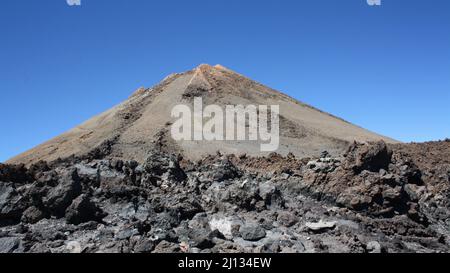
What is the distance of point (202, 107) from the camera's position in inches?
1679

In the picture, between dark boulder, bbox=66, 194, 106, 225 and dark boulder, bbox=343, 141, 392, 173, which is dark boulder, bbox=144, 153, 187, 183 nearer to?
dark boulder, bbox=66, 194, 106, 225

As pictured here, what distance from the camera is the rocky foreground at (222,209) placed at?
15.7 m

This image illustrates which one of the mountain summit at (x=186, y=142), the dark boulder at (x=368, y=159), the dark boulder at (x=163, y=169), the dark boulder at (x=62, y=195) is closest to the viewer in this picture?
the dark boulder at (x=62, y=195)

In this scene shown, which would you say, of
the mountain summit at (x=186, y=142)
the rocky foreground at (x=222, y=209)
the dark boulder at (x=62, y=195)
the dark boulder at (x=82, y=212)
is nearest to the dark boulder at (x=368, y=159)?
the rocky foreground at (x=222, y=209)

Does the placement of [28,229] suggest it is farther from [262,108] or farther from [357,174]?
[262,108]

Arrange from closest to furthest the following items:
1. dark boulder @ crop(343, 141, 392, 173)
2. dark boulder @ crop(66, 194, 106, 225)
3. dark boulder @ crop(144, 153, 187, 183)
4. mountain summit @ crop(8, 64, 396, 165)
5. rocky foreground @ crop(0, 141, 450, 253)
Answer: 1. rocky foreground @ crop(0, 141, 450, 253)
2. dark boulder @ crop(66, 194, 106, 225)
3. dark boulder @ crop(343, 141, 392, 173)
4. dark boulder @ crop(144, 153, 187, 183)
5. mountain summit @ crop(8, 64, 396, 165)

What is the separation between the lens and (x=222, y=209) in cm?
1902

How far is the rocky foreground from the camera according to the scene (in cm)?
1570

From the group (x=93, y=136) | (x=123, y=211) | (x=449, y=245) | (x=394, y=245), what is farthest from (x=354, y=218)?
(x=93, y=136)

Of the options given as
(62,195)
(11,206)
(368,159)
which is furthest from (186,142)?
(11,206)

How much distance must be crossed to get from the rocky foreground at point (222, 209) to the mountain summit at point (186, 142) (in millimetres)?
10810

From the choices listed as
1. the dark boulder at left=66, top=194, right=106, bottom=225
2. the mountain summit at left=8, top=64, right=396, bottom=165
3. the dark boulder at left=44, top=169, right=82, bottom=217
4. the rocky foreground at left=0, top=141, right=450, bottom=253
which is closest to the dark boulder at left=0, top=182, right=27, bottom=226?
the rocky foreground at left=0, top=141, right=450, bottom=253

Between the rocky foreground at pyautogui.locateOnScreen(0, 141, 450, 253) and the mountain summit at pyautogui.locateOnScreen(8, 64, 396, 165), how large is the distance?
10810 mm

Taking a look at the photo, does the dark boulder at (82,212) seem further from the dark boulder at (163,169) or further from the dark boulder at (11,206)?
the dark boulder at (163,169)
